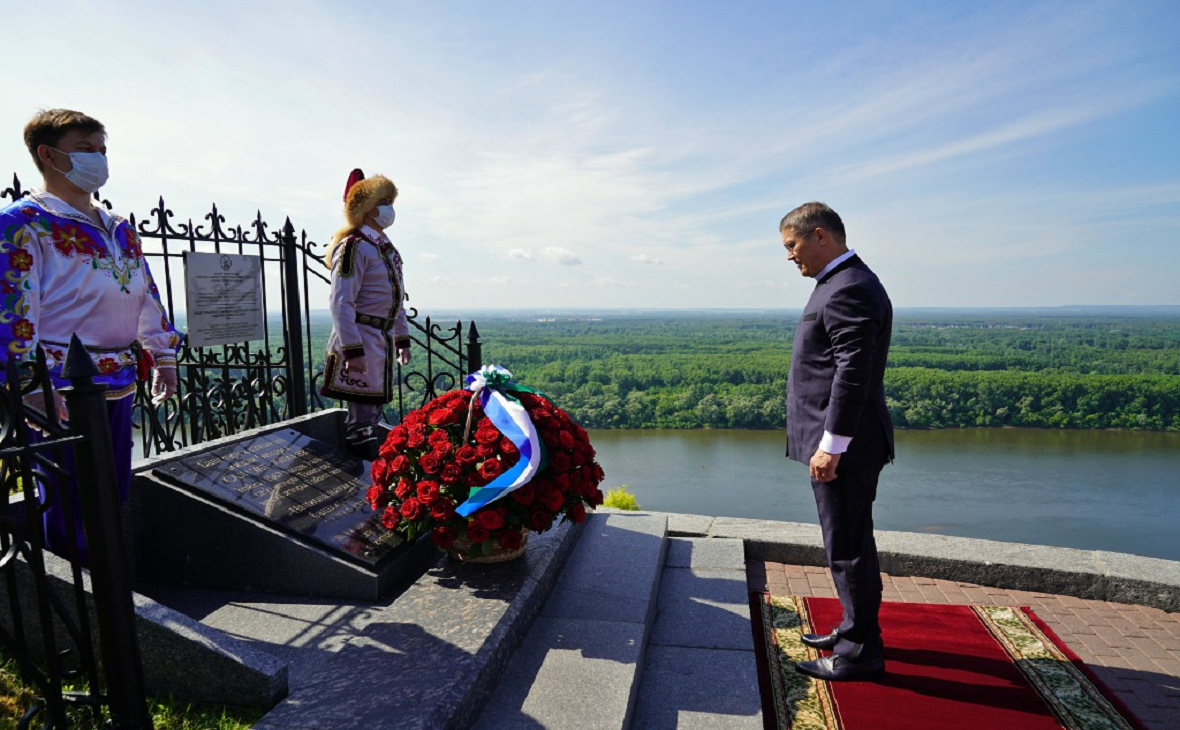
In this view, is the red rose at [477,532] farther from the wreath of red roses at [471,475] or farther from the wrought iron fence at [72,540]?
the wrought iron fence at [72,540]

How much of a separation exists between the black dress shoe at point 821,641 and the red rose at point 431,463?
5.81 ft

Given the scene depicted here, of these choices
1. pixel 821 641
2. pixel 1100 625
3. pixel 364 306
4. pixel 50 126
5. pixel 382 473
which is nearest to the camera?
pixel 50 126

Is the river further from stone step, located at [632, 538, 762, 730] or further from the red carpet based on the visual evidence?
stone step, located at [632, 538, 762, 730]

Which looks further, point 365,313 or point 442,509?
point 365,313

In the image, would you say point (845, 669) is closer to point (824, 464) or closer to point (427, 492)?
point (824, 464)

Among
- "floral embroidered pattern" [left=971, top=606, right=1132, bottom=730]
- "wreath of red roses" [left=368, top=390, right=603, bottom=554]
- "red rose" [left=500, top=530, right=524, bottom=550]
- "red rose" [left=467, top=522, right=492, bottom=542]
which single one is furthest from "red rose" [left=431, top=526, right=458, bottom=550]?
"floral embroidered pattern" [left=971, top=606, right=1132, bottom=730]

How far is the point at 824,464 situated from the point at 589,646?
3.69 feet

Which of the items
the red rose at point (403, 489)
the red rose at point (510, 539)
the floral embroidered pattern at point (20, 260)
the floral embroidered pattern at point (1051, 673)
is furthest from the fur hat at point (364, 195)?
the floral embroidered pattern at point (1051, 673)

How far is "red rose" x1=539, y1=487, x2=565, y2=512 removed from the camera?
3.00 metres

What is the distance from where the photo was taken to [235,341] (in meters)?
5.09

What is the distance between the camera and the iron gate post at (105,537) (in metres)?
1.72

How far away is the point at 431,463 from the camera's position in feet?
9.94

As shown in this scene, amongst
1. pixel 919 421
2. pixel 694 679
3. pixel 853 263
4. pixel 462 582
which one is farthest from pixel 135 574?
pixel 919 421

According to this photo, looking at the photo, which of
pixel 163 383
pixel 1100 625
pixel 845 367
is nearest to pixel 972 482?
pixel 1100 625
